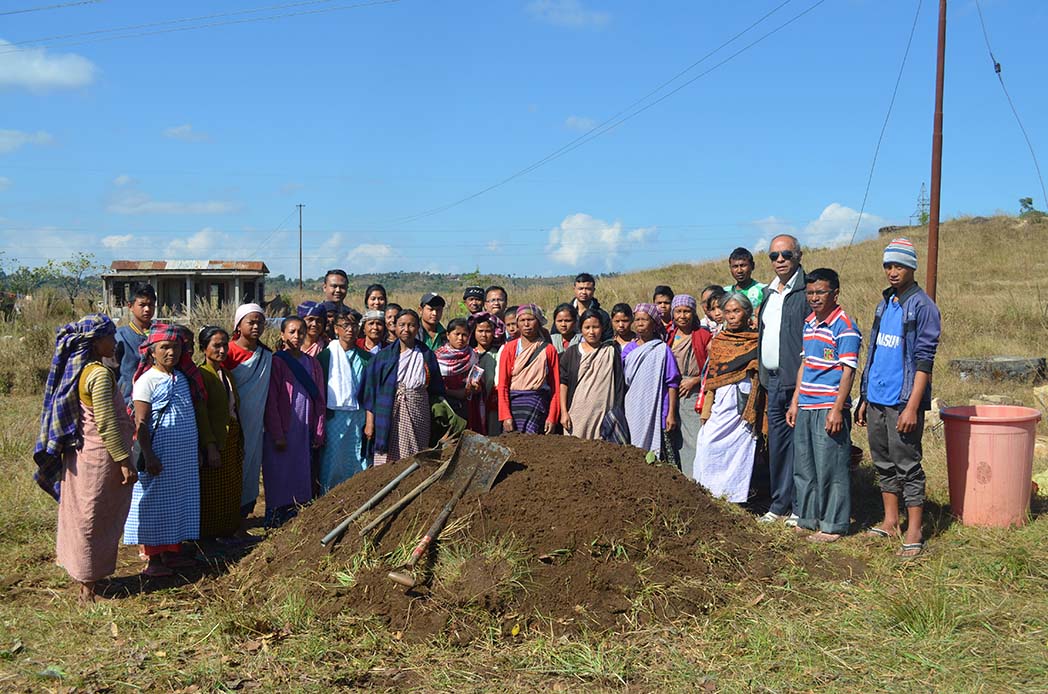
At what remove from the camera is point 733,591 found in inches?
173

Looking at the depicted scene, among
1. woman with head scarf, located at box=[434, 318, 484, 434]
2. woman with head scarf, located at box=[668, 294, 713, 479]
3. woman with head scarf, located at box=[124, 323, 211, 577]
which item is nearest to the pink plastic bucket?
woman with head scarf, located at box=[668, 294, 713, 479]

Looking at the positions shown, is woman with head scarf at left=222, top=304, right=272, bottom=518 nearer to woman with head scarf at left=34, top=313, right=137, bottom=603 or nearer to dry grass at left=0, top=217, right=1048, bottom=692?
woman with head scarf at left=34, top=313, right=137, bottom=603

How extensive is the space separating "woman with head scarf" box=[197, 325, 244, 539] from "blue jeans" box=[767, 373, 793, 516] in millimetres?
3870

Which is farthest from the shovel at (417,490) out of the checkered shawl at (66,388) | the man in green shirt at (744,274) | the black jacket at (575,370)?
the man in green shirt at (744,274)

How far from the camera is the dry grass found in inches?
142

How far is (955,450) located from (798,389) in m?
1.11

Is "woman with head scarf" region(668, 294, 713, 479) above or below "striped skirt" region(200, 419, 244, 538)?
above

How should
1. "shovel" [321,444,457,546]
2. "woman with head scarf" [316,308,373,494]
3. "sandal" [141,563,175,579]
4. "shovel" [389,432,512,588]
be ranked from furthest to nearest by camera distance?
"woman with head scarf" [316,308,373,494] → "sandal" [141,563,175,579] → "shovel" [321,444,457,546] → "shovel" [389,432,512,588]

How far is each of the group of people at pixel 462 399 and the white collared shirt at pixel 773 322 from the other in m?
0.01

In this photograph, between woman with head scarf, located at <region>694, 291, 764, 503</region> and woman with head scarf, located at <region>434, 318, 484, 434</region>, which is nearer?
woman with head scarf, located at <region>694, 291, 764, 503</region>

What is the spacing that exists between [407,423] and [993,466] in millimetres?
4052

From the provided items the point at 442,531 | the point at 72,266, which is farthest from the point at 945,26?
the point at 72,266

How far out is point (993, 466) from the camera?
5.39 m

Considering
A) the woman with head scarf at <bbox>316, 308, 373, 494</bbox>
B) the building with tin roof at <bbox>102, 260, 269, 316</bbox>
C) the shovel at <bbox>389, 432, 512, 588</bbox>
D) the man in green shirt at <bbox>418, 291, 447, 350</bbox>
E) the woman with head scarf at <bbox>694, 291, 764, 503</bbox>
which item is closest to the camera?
the shovel at <bbox>389, 432, 512, 588</bbox>
